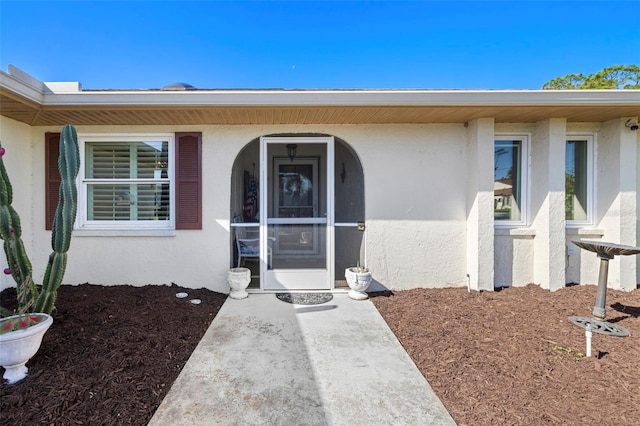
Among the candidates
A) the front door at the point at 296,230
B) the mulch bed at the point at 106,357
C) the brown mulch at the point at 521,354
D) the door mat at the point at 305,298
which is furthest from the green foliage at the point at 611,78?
the mulch bed at the point at 106,357

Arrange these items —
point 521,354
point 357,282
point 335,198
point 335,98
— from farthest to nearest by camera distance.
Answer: point 335,198 < point 357,282 < point 335,98 < point 521,354

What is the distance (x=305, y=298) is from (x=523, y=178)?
13.2 ft

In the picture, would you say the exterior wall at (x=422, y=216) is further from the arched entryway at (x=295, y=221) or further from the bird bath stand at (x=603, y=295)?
the bird bath stand at (x=603, y=295)

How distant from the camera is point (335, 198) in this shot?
5.01 metres

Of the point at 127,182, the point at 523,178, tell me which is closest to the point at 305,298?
the point at 127,182

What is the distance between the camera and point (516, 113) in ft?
14.0

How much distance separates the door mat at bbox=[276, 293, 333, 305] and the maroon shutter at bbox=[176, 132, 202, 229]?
1.74 metres

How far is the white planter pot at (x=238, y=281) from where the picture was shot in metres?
4.52

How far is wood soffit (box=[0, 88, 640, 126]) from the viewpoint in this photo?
12.8 feet

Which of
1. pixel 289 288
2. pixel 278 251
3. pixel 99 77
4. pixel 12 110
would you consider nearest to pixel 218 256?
pixel 278 251

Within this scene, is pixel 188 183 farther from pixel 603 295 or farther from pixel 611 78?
pixel 611 78

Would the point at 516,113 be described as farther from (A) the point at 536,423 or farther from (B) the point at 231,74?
(B) the point at 231,74

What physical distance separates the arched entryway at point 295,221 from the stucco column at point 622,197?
12.7ft

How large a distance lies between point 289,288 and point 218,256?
1.24 metres
